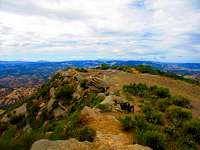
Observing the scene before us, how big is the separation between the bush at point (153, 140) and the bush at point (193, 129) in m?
2.25

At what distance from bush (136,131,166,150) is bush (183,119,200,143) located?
2249mm

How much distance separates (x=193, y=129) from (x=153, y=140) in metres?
3.07

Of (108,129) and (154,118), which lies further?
(154,118)

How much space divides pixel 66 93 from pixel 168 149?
16444 millimetres

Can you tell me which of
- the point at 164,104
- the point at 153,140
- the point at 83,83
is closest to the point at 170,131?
the point at 153,140

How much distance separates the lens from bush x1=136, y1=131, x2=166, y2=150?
13008mm

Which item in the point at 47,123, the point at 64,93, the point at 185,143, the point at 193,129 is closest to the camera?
the point at 185,143

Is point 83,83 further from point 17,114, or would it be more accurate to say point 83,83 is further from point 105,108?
point 17,114

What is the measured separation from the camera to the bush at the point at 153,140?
42.7ft

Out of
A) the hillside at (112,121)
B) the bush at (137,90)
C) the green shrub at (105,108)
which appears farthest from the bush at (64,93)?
the green shrub at (105,108)

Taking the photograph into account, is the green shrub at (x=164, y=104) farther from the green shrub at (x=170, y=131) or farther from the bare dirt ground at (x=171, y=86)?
the green shrub at (x=170, y=131)

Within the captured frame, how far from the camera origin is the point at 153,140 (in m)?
13.1

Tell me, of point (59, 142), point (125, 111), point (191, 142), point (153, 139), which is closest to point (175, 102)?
point (125, 111)

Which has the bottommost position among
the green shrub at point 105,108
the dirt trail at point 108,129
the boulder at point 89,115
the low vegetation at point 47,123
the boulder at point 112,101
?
the low vegetation at point 47,123
